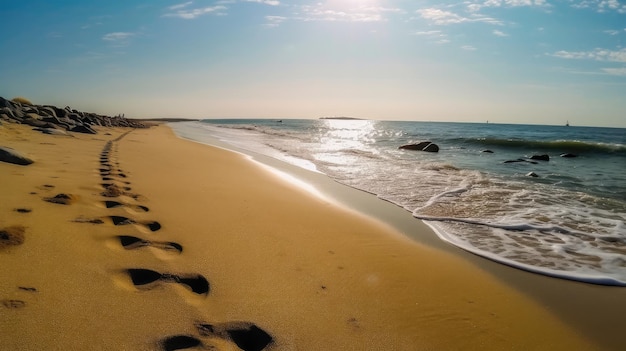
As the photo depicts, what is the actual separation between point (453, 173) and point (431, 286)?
7492mm

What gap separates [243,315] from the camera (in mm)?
2014

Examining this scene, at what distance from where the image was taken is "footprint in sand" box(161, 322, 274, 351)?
171cm

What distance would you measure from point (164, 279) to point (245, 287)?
555 mm

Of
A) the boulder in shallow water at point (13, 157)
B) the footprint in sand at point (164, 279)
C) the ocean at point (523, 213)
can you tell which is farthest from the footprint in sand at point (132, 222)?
the ocean at point (523, 213)

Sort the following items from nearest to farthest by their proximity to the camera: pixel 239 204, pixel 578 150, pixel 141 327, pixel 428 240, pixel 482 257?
pixel 141 327 < pixel 482 257 < pixel 428 240 < pixel 239 204 < pixel 578 150

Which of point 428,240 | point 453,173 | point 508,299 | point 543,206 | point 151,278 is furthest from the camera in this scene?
point 453,173

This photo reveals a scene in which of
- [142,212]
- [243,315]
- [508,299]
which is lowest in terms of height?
[508,299]

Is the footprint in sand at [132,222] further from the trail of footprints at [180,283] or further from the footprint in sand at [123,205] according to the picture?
the footprint in sand at [123,205]

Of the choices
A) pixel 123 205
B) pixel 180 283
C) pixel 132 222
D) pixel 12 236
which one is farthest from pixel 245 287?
pixel 123 205

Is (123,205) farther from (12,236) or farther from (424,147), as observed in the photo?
(424,147)

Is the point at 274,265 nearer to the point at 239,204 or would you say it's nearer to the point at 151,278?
the point at 151,278

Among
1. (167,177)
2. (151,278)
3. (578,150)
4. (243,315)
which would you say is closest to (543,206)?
(243,315)

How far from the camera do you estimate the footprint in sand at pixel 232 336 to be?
1707 millimetres

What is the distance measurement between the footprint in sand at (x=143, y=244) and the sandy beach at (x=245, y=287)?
0.02 m
